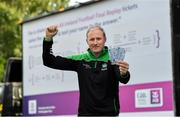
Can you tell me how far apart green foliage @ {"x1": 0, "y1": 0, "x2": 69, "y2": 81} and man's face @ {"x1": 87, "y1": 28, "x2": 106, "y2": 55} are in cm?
1221

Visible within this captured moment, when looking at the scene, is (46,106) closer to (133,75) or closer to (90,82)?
(133,75)

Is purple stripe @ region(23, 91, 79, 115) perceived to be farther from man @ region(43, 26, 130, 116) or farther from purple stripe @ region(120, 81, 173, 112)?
man @ region(43, 26, 130, 116)

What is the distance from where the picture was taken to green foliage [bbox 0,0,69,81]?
17.0 metres

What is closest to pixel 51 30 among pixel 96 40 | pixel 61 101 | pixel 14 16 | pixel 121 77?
pixel 96 40

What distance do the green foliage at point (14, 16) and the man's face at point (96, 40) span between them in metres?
12.2

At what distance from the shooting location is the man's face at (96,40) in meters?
4.13

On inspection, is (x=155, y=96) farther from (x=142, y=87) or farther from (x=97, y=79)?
(x=97, y=79)

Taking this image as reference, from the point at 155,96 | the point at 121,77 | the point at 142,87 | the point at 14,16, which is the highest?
the point at 14,16

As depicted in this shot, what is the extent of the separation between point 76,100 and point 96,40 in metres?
4.44

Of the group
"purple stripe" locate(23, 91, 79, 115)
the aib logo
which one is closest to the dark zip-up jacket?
the aib logo

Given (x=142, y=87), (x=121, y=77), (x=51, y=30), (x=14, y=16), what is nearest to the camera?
(x=121, y=77)

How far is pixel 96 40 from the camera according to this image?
4133 millimetres

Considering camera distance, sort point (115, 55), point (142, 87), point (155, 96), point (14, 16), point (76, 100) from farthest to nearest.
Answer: point (14, 16), point (76, 100), point (142, 87), point (155, 96), point (115, 55)

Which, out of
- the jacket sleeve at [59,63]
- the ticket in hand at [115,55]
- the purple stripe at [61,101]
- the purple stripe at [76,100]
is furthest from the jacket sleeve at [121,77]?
the purple stripe at [61,101]
